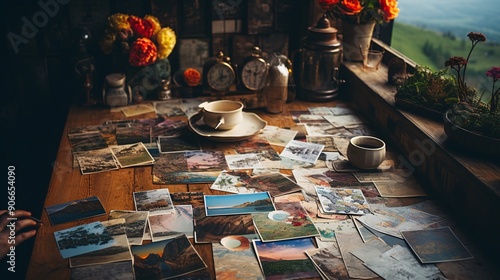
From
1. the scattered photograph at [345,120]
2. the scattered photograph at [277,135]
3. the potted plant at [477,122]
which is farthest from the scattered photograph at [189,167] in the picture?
the potted plant at [477,122]

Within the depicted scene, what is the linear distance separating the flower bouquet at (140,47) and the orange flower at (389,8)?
101 centimetres

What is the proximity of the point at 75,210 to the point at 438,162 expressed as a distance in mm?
1179

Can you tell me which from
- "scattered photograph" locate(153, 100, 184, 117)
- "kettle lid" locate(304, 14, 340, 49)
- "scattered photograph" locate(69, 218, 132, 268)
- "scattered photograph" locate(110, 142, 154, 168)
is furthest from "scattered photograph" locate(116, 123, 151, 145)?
"kettle lid" locate(304, 14, 340, 49)

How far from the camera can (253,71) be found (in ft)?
7.95

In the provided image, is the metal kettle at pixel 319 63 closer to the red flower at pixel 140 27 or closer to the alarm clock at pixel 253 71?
the alarm clock at pixel 253 71

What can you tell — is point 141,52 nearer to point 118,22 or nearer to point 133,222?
point 118,22

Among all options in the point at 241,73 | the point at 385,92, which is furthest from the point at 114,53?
the point at 385,92

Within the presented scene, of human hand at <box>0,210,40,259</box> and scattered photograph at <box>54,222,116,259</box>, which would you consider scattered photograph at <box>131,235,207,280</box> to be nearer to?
scattered photograph at <box>54,222,116,259</box>

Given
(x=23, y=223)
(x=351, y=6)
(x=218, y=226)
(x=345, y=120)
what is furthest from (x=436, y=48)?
(x=23, y=223)

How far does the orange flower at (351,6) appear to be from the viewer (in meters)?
2.28

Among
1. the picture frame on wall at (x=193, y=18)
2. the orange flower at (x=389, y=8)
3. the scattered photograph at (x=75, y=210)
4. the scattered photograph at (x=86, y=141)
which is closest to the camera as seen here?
the scattered photograph at (x=75, y=210)

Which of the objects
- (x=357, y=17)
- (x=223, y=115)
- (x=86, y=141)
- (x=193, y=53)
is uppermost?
(x=357, y=17)

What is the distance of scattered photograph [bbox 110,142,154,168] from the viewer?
1.82 metres

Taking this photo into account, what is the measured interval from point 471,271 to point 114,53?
1.82 meters
